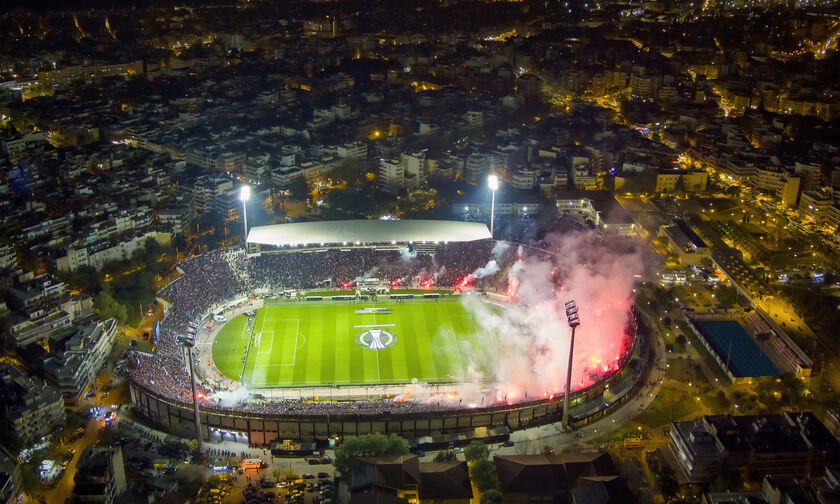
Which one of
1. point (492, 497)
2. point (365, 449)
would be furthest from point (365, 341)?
point (492, 497)

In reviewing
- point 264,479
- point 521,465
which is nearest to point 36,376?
point 264,479

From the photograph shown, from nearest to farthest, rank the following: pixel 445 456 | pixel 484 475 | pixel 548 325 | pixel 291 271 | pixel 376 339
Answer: pixel 484 475 → pixel 445 456 → pixel 376 339 → pixel 548 325 → pixel 291 271

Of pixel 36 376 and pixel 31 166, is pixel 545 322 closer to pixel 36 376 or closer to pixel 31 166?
pixel 36 376

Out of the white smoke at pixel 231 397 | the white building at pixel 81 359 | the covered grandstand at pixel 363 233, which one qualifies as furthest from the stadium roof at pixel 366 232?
the white smoke at pixel 231 397

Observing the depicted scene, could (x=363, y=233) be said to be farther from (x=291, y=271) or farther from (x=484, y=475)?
(x=484, y=475)

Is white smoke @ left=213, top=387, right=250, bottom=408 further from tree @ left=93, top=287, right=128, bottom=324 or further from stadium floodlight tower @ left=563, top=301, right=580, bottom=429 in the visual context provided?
stadium floodlight tower @ left=563, top=301, right=580, bottom=429

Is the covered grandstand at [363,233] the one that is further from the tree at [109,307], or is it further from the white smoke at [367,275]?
the tree at [109,307]

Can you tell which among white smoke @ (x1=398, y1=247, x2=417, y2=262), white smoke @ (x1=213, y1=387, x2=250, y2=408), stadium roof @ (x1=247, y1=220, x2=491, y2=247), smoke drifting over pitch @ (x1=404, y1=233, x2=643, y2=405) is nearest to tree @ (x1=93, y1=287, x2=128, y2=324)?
stadium roof @ (x1=247, y1=220, x2=491, y2=247)
